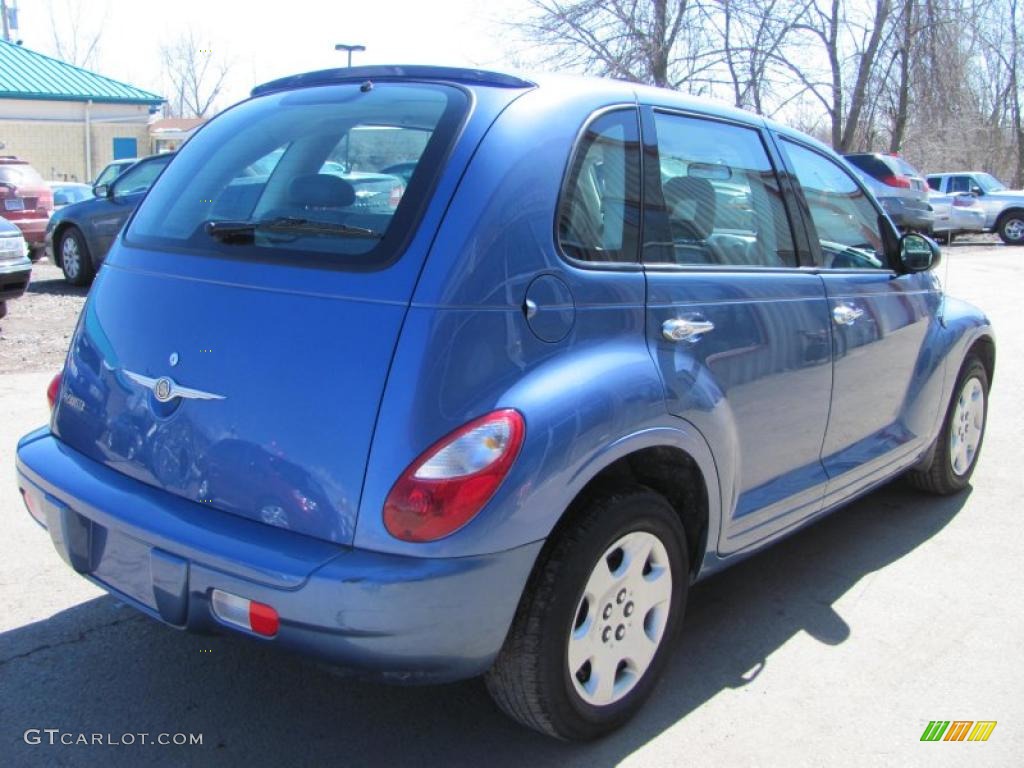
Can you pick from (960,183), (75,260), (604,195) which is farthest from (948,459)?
(960,183)

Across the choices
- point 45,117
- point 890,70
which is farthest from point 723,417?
point 45,117

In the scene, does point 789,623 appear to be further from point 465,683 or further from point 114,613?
point 114,613

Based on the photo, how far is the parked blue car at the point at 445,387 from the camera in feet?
7.41

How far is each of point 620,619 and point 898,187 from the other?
18.6 metres

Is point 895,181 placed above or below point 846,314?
below

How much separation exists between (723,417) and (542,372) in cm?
82

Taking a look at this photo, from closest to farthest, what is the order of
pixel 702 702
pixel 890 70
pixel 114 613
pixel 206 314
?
pixel 206 314 < pixel 702 702 < pixel 114 613 < pixel 890 70

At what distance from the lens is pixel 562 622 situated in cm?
248

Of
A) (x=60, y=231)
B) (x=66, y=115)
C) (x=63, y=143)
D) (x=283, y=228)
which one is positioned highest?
(x=283, y=228)

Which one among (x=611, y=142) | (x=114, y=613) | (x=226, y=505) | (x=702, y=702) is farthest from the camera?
(x=114, y=613)

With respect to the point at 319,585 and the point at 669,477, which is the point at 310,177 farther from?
the point at 669,477

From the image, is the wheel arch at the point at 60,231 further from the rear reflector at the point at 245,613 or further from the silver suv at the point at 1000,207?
the silver suv at the point at 1000,207

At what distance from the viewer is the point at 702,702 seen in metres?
3.05

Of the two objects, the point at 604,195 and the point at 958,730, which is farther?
the point at 958,730
